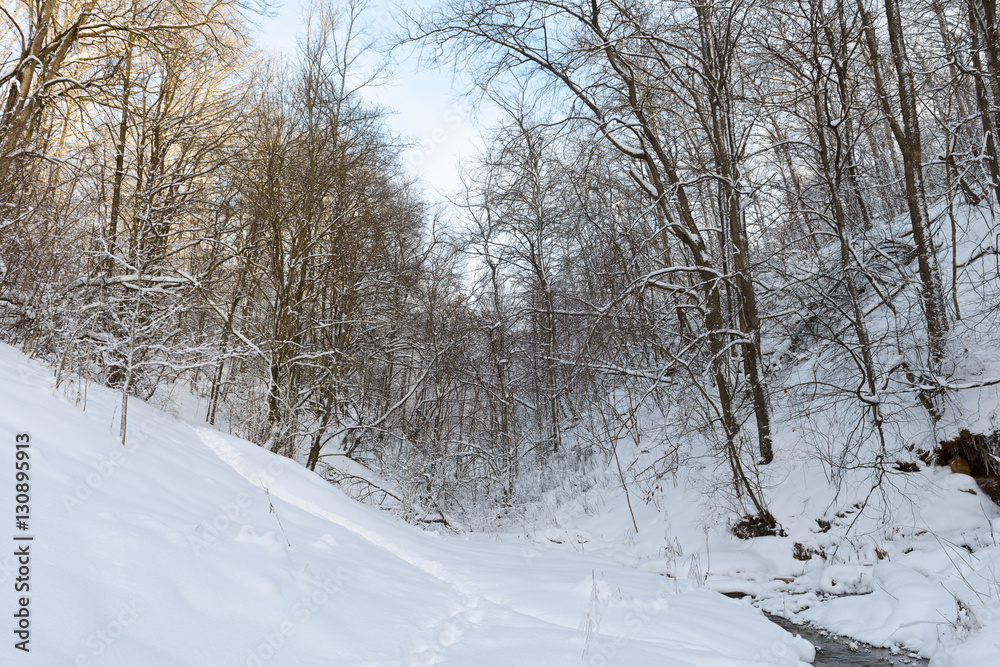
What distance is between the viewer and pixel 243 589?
2.76 metres

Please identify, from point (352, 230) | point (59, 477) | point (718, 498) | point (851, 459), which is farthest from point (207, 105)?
point (851, 459)

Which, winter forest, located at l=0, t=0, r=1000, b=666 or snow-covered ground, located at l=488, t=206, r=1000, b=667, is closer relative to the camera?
snow-covered ground, located at l=488, t=206, r=1000, b=667

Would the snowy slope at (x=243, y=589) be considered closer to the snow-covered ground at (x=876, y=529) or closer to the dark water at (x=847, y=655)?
the dark water at (x=847, y=655)

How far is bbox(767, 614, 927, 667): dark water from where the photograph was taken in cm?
415

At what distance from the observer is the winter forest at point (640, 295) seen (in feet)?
20.1

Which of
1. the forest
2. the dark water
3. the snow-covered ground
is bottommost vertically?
the dark water

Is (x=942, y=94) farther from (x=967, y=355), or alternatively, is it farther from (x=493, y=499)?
(x=493, y=499)

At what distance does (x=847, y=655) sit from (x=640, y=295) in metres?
4.63

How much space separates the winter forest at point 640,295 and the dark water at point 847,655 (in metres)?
0.19

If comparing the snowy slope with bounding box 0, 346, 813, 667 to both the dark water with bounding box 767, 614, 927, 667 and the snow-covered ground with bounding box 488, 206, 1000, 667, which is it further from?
the snow-covered ground with bounding box 488, 206, 1000, 667

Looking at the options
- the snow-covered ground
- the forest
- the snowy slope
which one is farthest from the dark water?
the forest

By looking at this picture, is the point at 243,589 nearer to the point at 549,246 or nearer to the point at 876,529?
the point at 876,529

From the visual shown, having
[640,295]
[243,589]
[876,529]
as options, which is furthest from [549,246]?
[243,589]

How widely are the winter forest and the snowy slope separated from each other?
0.11 m
